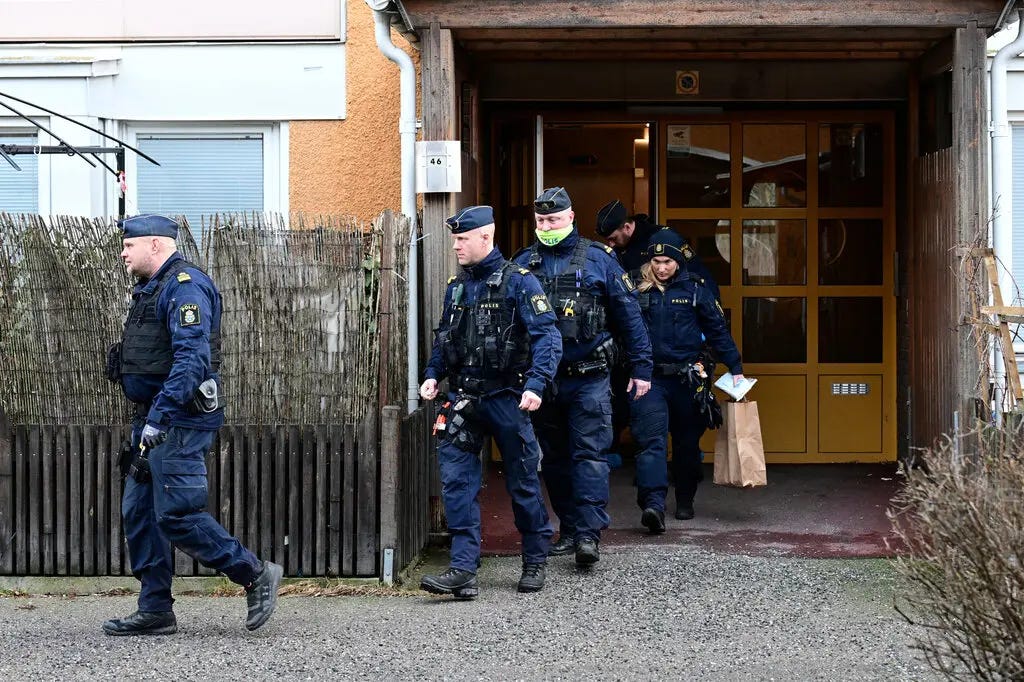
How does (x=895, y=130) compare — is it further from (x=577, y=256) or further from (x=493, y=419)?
(x=493, y=419)

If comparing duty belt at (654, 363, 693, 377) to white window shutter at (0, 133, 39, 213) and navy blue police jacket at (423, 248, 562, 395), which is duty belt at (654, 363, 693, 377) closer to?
navy blue police jacket at (423, 248, 562, 395)

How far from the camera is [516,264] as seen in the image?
7043 millimetres

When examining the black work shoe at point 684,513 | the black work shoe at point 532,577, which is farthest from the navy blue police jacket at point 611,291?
the black work shoe at point 684,513

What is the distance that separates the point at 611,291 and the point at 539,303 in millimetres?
792

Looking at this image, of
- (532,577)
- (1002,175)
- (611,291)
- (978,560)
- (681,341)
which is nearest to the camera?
(978,560)

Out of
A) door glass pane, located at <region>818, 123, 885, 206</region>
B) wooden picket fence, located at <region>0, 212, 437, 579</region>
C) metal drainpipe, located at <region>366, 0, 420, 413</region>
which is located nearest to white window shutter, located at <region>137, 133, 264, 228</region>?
metal drainpipe, located at <region>366, 0, 420, 413</region>

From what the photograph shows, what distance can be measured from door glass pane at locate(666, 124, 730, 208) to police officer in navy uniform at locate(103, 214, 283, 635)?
16.8 feet

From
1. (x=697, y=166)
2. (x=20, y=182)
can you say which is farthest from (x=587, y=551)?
(x=20, y=182)

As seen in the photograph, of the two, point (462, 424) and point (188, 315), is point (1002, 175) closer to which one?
point (462, 424)

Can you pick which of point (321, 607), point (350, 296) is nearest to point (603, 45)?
point (350, 296)

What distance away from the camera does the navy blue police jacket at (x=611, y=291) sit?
7.33m

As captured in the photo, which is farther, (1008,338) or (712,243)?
(712,243)

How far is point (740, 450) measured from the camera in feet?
27.2

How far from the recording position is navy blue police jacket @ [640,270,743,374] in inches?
329
